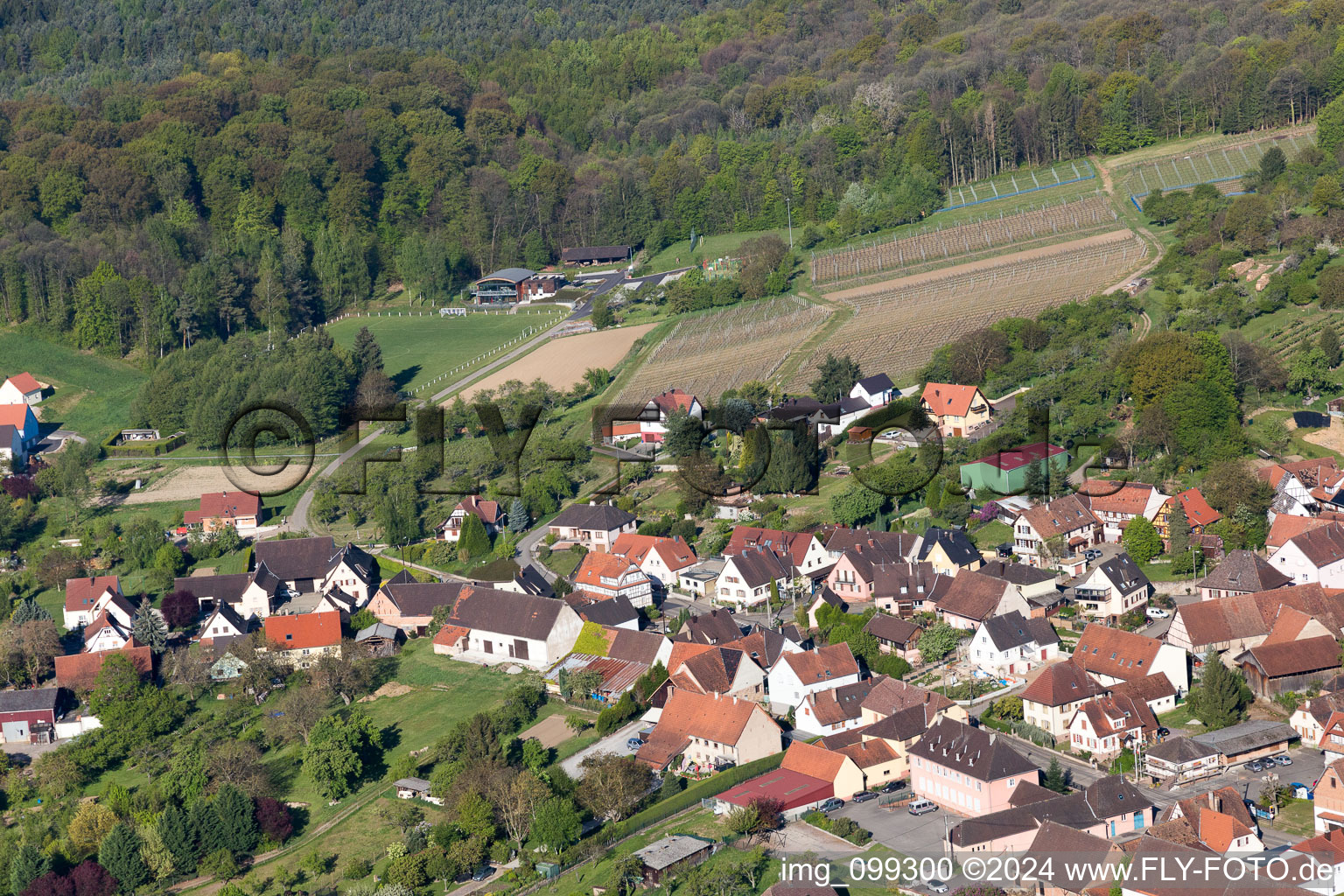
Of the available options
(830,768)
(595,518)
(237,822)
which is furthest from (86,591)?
(830,768)

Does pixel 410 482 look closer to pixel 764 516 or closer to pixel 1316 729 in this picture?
pixel 764 516

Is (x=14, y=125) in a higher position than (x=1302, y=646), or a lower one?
higher

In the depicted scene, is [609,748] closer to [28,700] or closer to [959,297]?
[28,700]

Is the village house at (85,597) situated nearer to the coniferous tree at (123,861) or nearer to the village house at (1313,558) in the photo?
the coniferous tree at (123,861)

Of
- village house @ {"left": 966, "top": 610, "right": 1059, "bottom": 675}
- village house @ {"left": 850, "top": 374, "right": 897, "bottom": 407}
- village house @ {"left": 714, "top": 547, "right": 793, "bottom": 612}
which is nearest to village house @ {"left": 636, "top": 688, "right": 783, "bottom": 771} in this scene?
village house @ {"left": 966, "top": 610, "right": 1059, "bottom": 675}

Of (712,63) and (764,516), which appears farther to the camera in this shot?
(712,63)

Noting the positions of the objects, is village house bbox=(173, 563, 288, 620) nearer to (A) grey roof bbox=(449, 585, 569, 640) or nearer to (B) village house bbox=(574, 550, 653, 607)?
(A) grey roof bbox=(449, 585, 569, 640)

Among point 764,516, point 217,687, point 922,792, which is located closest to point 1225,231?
point 764,516
